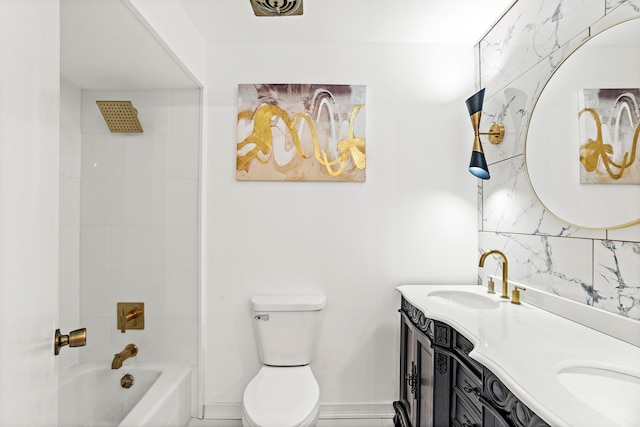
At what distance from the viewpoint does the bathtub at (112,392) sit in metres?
1.96

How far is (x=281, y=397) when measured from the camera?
1720 millimetres

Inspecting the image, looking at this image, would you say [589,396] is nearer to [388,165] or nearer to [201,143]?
[388,165]

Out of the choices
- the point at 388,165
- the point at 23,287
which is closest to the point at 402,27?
the point at 388,165

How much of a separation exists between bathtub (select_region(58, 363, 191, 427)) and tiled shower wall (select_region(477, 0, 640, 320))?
1919 millimetres

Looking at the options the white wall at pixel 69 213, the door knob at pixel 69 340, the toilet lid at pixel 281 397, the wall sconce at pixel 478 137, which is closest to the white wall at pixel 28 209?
the door knob at pixel 69 340

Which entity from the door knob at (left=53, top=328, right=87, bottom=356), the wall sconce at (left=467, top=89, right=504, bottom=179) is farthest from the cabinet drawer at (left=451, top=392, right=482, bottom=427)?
the door knob at (left=53, top=328, right=87, bottom=356)

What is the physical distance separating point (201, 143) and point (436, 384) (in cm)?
180

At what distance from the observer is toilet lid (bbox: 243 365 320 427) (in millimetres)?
→ 1552

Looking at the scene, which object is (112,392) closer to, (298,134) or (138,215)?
(138,215)

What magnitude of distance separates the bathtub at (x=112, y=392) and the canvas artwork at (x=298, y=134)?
123 cm

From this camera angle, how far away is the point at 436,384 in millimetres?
1499

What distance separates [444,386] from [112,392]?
1.87 metres

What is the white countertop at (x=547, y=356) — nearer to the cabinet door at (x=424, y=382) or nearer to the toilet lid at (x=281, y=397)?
the cabinet door at (x=424, y=382)

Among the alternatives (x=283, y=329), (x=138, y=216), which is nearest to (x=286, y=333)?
(x=283, y=329)
